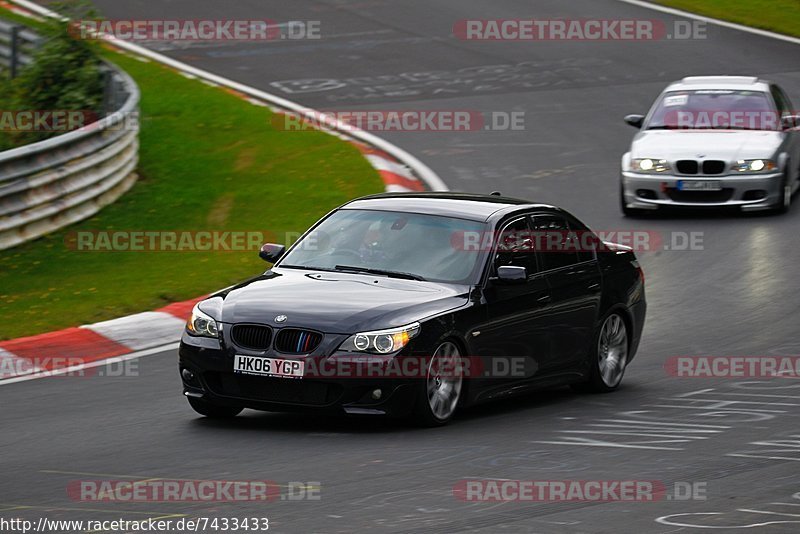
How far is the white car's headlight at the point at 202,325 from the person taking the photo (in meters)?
9.51

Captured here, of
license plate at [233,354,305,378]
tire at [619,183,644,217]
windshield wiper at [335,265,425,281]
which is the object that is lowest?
tire at [619,183,644,217]

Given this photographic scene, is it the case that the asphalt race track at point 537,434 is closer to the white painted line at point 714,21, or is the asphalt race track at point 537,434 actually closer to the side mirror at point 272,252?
the side mirror at point 272,252

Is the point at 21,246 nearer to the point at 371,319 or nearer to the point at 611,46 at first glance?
the point at 371,319

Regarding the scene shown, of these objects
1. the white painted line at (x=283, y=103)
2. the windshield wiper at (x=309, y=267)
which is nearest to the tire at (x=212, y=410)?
the windshield wiper at (x=309, y=267)

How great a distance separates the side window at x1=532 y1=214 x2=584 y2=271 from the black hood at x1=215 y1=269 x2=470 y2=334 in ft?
3.62

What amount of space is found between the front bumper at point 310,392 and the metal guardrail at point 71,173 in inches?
269

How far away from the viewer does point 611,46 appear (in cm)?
3038

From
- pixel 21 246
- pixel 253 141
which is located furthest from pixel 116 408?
pixel 253 141

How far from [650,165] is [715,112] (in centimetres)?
164

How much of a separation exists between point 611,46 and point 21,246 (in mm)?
17045

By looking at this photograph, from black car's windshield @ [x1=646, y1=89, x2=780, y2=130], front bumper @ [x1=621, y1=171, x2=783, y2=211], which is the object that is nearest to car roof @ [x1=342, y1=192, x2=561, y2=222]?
front bumper @ [x1=621, y1=171, x2=783, y2=211]

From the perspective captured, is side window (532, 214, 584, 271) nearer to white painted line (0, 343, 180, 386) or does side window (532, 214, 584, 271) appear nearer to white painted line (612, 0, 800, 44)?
white painted line (0, 343, 180, 386)

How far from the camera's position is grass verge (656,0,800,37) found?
3238 cm

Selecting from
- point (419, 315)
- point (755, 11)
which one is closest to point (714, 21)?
point (755, 11)
